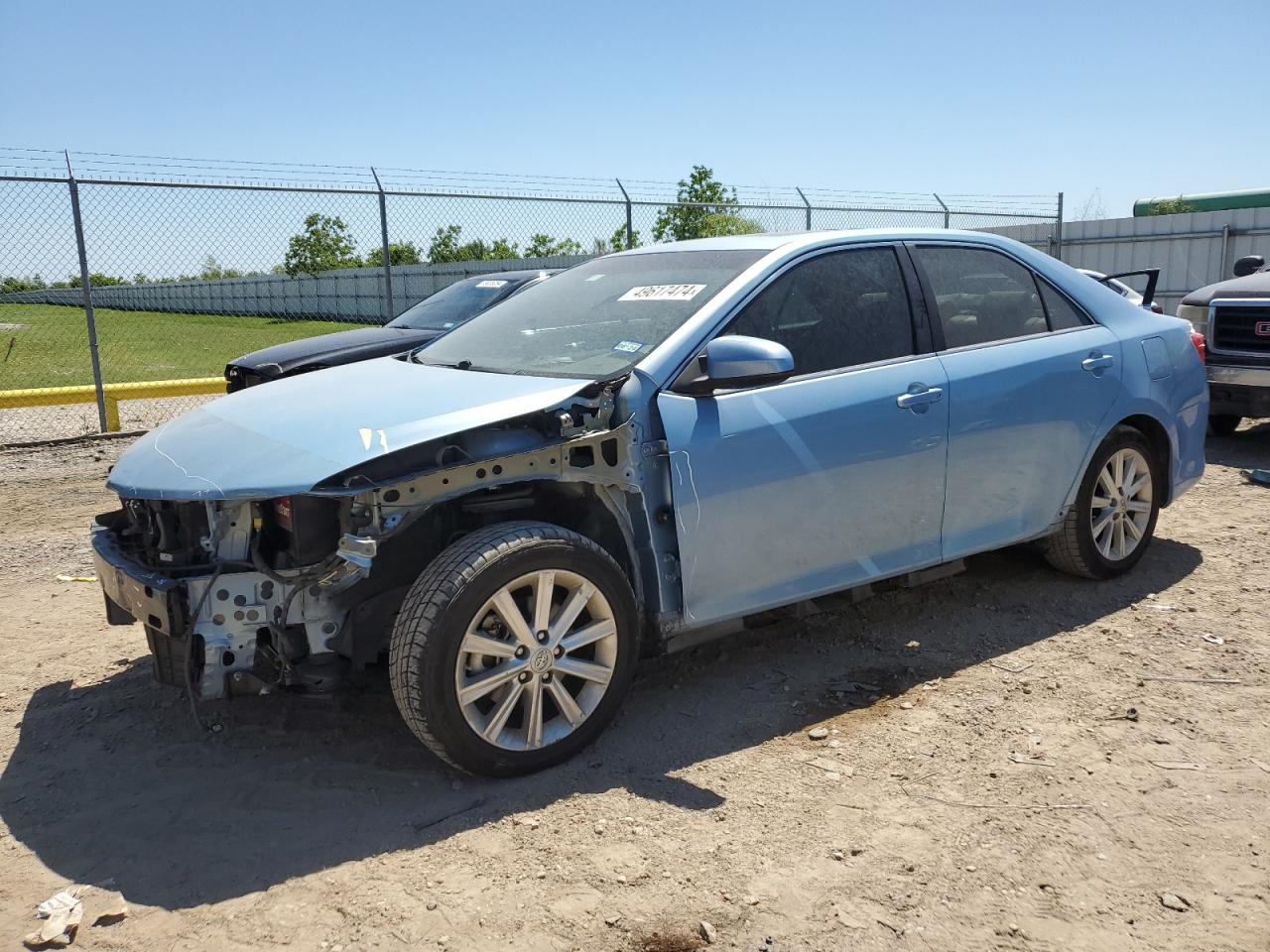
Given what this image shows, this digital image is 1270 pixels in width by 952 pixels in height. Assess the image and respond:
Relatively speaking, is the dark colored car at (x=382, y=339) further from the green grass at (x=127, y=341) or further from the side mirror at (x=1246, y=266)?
the side mirror at (x=1246, y=266)

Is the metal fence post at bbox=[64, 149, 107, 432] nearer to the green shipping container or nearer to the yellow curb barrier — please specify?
the yellow curb barrier

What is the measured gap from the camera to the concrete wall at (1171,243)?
1678 centimetres

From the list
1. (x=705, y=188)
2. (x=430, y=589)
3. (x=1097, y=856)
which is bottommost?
(x=1097, y=856)

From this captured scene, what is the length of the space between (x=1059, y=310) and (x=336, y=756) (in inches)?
144

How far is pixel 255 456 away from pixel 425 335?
5501 mm

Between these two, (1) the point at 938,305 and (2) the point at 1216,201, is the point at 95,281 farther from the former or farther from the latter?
(2) the point at 1216,201

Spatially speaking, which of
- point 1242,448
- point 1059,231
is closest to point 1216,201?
point 1059,231

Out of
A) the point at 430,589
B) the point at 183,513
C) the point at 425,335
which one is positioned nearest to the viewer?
the point at 430,589

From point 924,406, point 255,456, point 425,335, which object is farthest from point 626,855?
point 425,335

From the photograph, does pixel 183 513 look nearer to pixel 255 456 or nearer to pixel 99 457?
pixel 255 456

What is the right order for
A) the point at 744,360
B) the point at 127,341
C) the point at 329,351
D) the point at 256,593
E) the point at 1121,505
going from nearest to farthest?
the point at 256,593 < the point at 744,360 < the point at 1121,505 < the point at 329,351 < the point at 127,341

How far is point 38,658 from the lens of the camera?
4480 mm

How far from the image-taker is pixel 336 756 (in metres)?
3.57

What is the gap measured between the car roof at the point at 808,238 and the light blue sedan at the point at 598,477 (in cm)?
2
